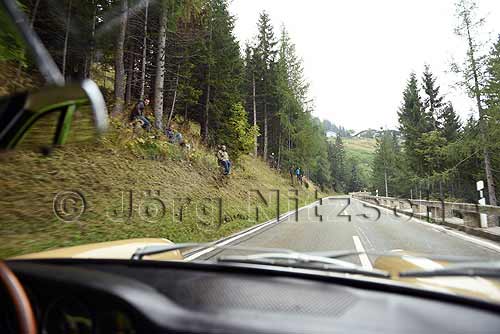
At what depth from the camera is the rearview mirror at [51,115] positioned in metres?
1.28

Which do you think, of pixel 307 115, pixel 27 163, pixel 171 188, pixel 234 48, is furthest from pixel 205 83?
pixel 307 115

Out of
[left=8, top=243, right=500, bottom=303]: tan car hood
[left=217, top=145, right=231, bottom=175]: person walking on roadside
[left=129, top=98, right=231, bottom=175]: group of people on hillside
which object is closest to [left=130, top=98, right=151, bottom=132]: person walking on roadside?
[left=129, top=98, right=231, bottom=175]: group of people on hillside

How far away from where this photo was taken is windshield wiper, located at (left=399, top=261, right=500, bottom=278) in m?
1.59

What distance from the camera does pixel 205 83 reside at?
74.8 feet

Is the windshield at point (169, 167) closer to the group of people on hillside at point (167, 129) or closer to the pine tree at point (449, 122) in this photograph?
the group of people on hillside at point (167, 129)

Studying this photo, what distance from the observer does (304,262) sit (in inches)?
72.0

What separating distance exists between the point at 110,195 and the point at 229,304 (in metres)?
8.58

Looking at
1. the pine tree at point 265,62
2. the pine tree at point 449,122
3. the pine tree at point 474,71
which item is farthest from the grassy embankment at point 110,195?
the pine tree at point 449,122

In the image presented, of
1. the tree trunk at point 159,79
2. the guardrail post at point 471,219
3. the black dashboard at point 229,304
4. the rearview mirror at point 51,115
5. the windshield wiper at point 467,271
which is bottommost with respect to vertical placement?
the guardrail post at point 471,219

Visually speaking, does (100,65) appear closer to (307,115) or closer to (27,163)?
(27,163)

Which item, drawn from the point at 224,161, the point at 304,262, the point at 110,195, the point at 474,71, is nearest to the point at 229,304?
the point at 304,262

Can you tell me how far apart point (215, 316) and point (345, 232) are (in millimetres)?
8906

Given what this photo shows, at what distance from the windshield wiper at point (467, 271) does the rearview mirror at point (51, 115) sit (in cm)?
179

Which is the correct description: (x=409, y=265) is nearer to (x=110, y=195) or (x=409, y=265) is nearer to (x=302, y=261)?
(x=302, y=261)
